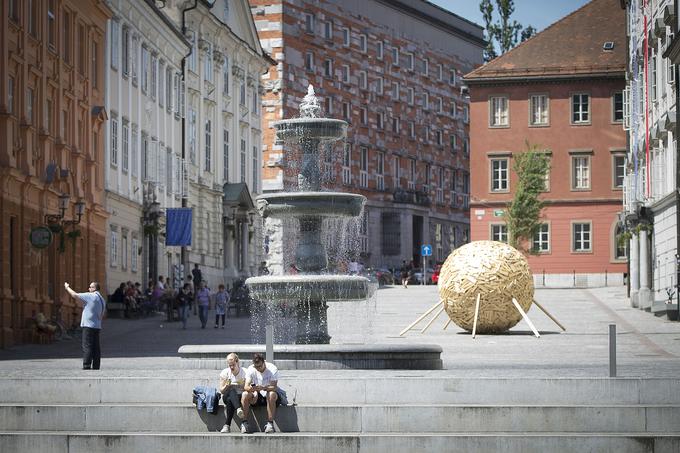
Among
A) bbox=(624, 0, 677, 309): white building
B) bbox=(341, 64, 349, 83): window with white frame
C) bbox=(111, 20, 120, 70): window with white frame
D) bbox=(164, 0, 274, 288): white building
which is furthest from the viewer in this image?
bbox=(341, 64, 349, 83): window with white frame

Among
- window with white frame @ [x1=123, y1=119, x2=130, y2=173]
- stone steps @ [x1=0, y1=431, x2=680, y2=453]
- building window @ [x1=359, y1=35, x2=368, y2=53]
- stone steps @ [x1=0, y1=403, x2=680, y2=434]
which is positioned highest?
building window @ [x1=359, y1=35, x2=368, y2=53]

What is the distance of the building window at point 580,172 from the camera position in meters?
83.7

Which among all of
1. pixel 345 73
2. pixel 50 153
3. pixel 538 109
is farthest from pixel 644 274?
pixel 345 73

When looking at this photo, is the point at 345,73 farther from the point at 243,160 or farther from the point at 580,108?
the point at 580,108

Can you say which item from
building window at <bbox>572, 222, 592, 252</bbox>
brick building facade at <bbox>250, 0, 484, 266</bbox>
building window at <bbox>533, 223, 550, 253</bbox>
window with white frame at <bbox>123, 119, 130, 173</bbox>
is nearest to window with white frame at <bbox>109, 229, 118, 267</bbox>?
window with white frame at <bbox>123, 119, 130, 173</bbox>

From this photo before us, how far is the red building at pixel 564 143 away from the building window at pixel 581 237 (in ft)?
0.16

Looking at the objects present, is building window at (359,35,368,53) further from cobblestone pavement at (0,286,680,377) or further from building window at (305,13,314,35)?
cobblestone pavement at (0,286,680,377)

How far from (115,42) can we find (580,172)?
31.9 metres

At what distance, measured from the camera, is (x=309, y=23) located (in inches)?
4232

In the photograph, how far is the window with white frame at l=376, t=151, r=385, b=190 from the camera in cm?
11652

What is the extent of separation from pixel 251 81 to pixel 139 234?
27.8m

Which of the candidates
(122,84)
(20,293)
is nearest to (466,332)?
(20,293)

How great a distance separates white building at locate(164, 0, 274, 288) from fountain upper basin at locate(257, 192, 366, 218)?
4462cm

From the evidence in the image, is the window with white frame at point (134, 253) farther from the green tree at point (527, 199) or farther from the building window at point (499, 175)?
the building window at point (499, 175)
